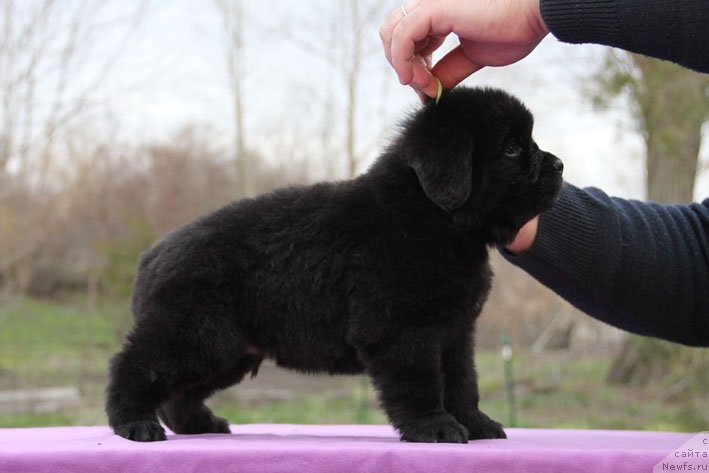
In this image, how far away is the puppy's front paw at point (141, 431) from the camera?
215 cm

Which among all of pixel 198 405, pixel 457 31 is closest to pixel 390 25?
pixel 457 31

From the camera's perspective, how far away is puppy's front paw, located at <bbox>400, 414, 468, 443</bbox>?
83.0 inches

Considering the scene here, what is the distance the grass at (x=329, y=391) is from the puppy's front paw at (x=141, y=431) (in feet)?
19.1

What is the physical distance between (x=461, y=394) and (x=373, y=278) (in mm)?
481

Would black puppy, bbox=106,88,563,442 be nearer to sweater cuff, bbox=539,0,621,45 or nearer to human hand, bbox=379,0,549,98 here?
human hand, bbox=379,0,549,98

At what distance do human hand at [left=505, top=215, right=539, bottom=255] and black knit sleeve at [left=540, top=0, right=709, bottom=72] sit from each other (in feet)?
2.23

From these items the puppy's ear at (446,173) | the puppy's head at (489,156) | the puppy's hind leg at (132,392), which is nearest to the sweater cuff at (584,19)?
the puppy's head at (489,156)

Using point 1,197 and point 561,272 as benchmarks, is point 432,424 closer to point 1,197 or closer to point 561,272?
point 561,272

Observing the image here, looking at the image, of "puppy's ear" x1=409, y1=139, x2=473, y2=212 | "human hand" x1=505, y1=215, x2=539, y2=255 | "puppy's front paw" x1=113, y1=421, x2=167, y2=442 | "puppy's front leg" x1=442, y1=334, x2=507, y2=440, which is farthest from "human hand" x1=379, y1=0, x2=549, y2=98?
"puppy's front paw" x1=113, y1=421, x2=167, y2=442

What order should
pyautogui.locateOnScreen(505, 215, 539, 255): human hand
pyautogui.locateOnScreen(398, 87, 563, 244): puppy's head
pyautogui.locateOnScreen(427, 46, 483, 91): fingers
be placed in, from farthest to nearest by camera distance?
pyautogui.locateOnScreen(505, 215, 539, 255): human hand → pyautogui.locateOnScreen(427, 46, 483, 91): fingers → pyautogui.locateOnScreen(398, 87, 563, 244): puppy's head

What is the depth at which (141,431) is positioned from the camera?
2.16 metres

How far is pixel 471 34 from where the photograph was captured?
2266 mm

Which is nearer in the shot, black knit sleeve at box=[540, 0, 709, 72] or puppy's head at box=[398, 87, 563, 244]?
black knit sleeve at box=[540, 0, 709, 72]

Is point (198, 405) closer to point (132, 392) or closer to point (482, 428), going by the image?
point (132, 392)
